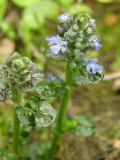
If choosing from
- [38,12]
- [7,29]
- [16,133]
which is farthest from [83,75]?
[38,12]

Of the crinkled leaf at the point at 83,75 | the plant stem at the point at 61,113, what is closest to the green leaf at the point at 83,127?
the plant stem at the point at 61,113

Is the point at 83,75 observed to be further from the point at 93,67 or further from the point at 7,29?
the point at 7,29

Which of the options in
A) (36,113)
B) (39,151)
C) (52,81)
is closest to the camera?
(36,113)

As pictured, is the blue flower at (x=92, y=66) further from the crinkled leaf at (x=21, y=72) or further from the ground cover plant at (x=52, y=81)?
the crinkled leaf at (x=21, y=72)

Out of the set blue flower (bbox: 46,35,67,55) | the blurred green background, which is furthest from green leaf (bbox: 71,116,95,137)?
blue flower (bbox: 46,35,67,55)

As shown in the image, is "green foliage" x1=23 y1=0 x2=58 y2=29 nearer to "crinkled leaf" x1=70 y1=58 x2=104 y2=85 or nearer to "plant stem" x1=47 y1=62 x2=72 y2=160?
"plant stem" x1=47 y1=62 x2=72 y2=160

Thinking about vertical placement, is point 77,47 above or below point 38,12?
below

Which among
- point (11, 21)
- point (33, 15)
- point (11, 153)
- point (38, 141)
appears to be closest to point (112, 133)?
point (38, 141)

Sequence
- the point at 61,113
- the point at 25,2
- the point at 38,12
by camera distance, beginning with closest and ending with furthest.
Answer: the point at 61,113 < the point at 25,2 < the point at 38,12
